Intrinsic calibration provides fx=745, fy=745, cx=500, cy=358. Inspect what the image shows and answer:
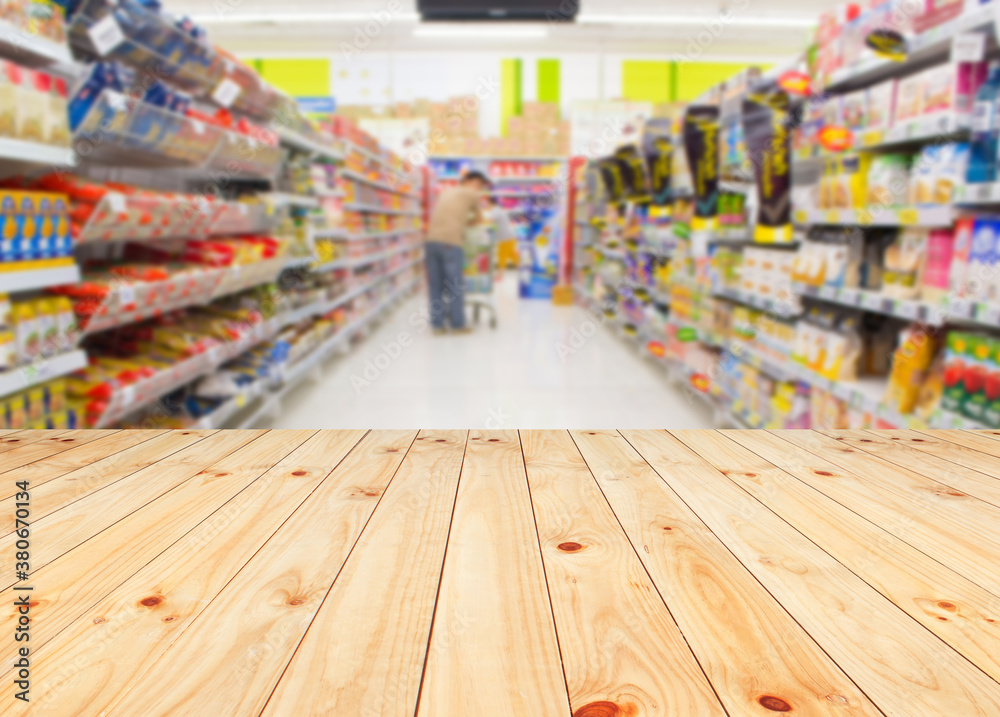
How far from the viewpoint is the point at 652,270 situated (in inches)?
235

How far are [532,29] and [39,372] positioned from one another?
11528 millimetres

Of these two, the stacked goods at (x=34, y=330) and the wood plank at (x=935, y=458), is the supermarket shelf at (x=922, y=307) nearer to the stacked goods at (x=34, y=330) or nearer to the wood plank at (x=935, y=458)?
the wood plank at (x=935, y=458)

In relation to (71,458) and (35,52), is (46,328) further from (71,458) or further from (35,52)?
(71,458)

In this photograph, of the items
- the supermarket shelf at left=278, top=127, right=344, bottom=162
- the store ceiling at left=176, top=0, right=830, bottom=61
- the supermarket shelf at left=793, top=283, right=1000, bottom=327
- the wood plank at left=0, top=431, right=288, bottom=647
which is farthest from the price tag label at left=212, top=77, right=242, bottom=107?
the store ceiling at left=176, top=0, right=830, bottom=61

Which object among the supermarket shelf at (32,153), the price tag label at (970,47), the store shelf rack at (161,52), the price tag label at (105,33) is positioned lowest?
the supermarket shelf at (32,153)

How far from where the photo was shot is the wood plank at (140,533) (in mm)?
908

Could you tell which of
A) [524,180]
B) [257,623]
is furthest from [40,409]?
[524,180]

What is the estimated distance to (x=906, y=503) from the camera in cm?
128

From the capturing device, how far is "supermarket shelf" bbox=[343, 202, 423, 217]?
6952 mm

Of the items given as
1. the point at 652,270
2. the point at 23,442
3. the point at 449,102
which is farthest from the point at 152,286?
the point at 449,102

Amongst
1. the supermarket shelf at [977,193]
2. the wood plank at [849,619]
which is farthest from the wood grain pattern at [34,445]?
the supermarket shelf at [977,193]

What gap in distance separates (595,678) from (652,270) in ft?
17.8

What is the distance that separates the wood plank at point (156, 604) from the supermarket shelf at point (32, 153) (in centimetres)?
122

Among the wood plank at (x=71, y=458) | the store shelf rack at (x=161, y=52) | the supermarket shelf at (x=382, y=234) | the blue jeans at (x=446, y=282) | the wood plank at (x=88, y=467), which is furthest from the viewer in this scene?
the blue jeans at (x=446, y=282)
